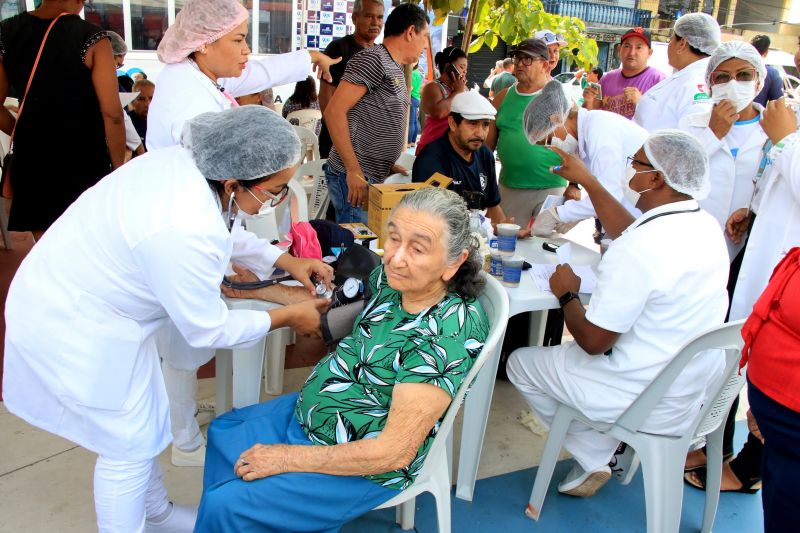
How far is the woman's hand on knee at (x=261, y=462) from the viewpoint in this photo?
1572 mm

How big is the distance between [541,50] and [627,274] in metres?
2.57

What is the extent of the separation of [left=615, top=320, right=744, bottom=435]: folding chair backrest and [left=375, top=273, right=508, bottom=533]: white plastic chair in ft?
1.97

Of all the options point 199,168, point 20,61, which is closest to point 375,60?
point 20,61

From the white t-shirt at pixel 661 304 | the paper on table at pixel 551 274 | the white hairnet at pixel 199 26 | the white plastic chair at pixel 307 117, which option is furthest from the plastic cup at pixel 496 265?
the white plastic chair at pixel 307 117

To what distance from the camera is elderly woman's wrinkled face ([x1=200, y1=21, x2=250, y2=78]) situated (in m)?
2.30

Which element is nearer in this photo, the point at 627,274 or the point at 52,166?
the point at 627,274

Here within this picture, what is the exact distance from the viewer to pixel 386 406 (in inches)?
67.2

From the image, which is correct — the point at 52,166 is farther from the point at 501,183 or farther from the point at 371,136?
the point at 501,183

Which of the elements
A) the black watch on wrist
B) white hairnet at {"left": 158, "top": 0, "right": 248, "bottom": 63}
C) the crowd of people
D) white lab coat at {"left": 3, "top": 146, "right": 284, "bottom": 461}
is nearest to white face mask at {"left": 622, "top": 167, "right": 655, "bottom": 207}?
the crowd of people

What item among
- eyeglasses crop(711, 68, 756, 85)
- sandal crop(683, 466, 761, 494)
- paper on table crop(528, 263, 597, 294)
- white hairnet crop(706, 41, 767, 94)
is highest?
white hairnet crop(706, 41, 767, 94)

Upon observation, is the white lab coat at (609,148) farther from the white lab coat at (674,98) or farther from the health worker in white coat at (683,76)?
the health worker in white coat at (683,76)

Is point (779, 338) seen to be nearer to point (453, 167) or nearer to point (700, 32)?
point (453, 167)

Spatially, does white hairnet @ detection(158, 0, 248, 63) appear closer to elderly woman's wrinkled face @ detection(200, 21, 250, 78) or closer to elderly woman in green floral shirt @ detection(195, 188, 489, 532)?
elderly woman's wrinkled face @ detection(200, 21, 250, 78)

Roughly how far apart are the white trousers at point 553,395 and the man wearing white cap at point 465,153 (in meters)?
1.05
